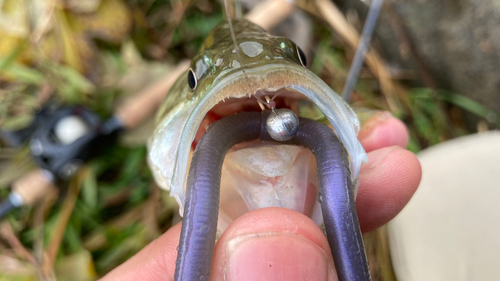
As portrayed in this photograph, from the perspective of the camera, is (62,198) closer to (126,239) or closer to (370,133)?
(126,239)

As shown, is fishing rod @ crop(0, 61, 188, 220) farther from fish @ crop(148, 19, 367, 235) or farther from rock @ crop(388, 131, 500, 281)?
rock @ crop(388, 131, 500, 281)

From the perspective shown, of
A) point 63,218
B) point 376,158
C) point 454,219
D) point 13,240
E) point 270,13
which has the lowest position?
point 13,240

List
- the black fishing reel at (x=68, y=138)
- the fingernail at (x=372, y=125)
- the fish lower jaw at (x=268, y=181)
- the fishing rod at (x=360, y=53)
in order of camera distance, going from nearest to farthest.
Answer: the fish lower jaw at (x=268, y=181) < the fingernail at (x=372, y=125) < the black fishing reel at (x=68, y=138) < the fishing rod at (x=360, y=53)

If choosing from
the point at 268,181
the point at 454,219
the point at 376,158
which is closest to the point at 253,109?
the point at 268,181

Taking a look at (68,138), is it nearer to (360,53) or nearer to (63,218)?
(63,218)

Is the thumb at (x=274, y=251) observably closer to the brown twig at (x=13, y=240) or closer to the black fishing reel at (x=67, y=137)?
the black fishing reel at (x=67, y=137)

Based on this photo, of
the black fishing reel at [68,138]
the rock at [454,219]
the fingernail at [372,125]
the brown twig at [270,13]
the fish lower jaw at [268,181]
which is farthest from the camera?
the brown twig at [270,13]

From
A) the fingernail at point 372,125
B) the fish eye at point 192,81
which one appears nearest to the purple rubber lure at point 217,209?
the fish eye at point 192,81
